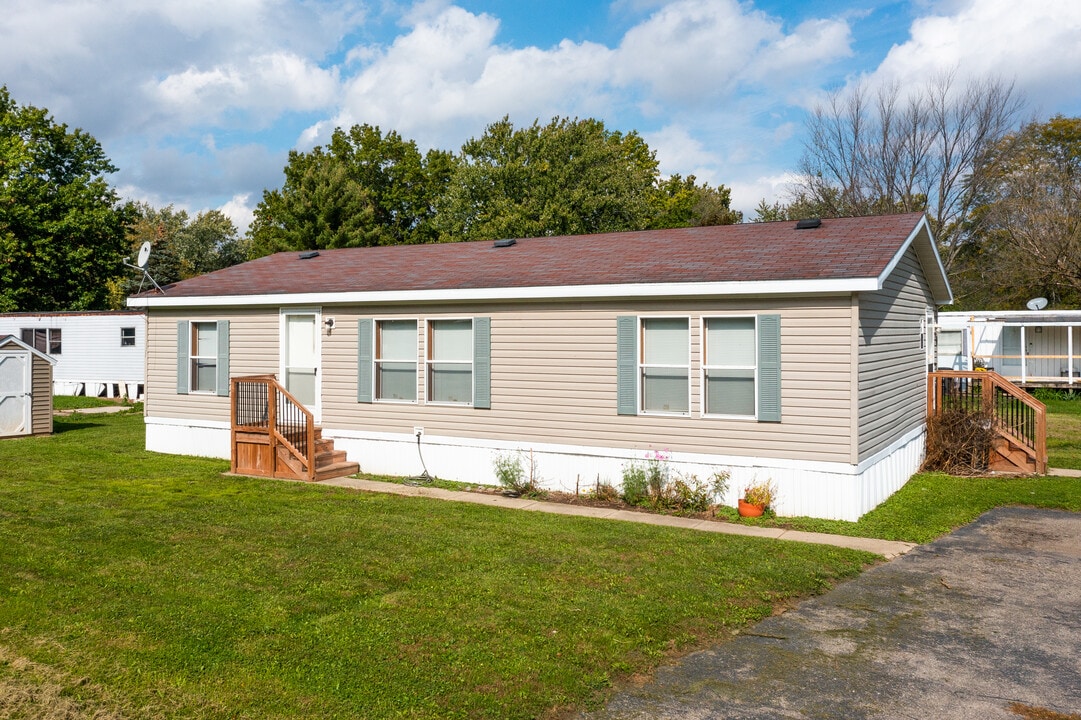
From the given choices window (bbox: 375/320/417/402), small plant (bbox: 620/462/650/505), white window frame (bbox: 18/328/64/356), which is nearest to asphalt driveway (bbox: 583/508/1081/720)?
small plant (bbox: 620/462/650/505)

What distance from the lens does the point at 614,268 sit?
38.0 feet

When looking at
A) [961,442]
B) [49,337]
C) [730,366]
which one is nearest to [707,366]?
[730,366]

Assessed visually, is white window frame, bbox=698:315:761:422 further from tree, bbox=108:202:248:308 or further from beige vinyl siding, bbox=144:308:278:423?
tree, bbox=108:202:248:308

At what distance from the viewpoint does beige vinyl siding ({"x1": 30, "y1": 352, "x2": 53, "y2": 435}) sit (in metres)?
16.8

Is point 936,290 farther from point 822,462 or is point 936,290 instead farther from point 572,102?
point 572,102

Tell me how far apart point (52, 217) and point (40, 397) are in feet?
71.8

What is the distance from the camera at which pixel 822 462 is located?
9.70 meters

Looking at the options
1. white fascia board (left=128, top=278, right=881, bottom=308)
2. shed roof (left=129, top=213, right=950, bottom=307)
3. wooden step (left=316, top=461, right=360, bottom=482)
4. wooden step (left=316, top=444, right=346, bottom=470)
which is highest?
shed roof (left=129, top=213, right=950, bottom=307)

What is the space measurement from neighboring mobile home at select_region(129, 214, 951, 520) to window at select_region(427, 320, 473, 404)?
0.02m

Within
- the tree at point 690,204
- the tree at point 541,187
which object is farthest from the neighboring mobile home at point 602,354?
the tree at point 690,204

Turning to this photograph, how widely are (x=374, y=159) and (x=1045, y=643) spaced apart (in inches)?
1605

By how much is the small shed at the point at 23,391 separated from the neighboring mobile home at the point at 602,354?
3652 millimetres

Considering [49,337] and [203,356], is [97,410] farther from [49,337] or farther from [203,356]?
[203,356]

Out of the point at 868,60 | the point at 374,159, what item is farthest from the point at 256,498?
the point at 374,159
